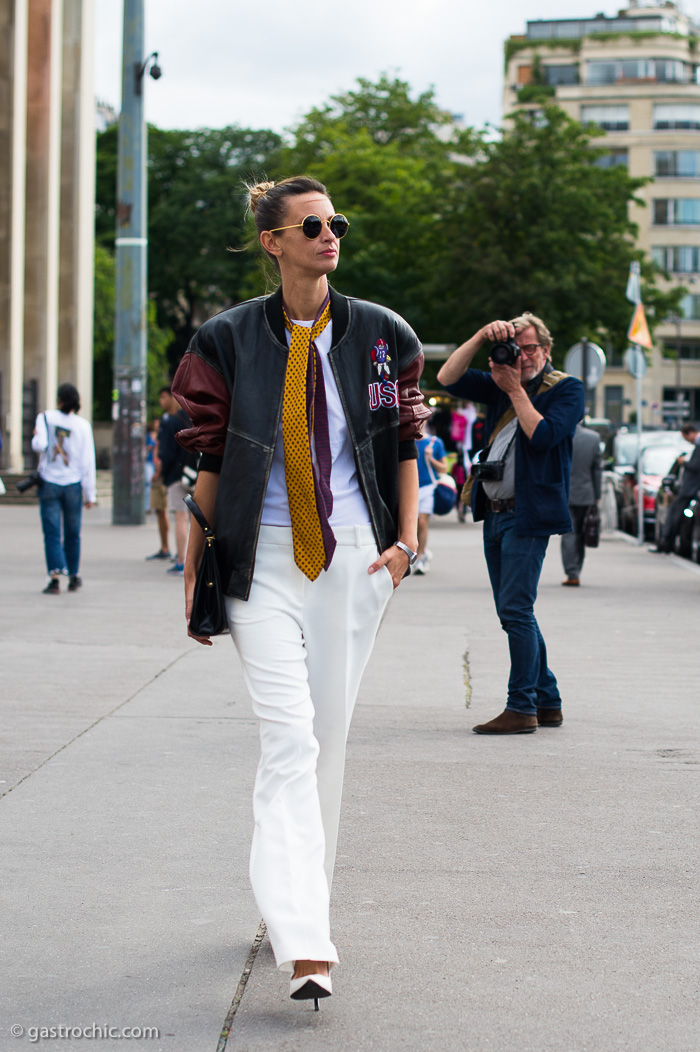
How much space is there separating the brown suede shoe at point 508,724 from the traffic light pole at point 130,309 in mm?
15657

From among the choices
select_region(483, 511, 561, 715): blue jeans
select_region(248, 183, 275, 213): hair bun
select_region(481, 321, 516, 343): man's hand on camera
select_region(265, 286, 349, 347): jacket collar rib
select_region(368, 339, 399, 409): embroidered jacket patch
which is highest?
select_region(248, 183, 275, 213): hair bun

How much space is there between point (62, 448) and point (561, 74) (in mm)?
84891

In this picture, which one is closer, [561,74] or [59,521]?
[59,521]

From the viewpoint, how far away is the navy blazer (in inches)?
266

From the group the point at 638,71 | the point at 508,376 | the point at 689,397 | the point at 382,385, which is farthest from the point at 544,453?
the point at 638,71

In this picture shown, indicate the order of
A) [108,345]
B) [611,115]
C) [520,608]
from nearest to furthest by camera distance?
[520,608]
[108,345]
[611,115]

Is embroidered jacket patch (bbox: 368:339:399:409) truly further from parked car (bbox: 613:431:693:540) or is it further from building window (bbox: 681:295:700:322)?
building window (bbox: 681:295:700:322)

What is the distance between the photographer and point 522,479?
268 inches

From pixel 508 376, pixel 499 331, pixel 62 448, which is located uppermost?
pixel 499 331

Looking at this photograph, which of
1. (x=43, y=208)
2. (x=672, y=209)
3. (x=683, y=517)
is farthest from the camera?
(x=672, y=209)

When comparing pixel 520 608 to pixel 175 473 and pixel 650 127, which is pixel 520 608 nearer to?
pixel 175 473

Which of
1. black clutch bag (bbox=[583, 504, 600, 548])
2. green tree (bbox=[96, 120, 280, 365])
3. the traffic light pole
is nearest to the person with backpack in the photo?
black clutch bag (bbox=[583, 504, 600, 548])

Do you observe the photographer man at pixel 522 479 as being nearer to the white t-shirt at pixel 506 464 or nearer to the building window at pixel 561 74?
the white t-shirt at pixel 506 464

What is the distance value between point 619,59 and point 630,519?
72640mm
